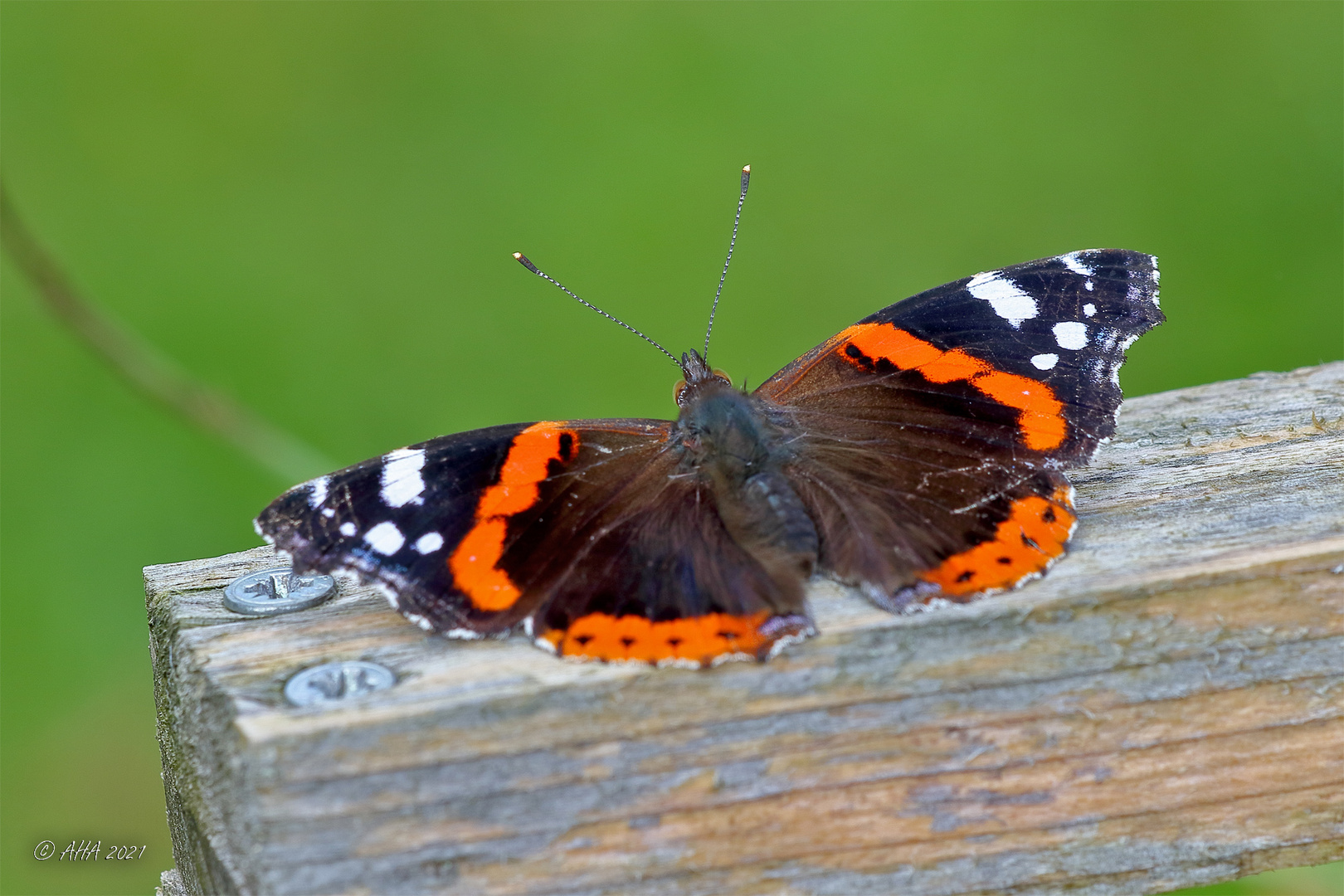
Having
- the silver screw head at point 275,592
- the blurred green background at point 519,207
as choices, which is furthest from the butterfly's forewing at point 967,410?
the blurred green background at point 519,207

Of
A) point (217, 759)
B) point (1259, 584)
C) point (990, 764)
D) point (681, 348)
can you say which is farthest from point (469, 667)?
point (681, 348)

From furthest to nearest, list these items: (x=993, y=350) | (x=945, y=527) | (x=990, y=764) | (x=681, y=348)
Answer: (x=681, y=348) < (x=993, y=350) < (x=945, y=527) < (x=990, y=764)

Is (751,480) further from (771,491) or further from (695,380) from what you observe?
(695,380)

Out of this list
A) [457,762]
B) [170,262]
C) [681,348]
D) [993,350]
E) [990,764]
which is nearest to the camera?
[457,762]

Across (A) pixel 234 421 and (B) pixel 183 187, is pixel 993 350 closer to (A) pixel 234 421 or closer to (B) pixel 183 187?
(A) pixel 234 421

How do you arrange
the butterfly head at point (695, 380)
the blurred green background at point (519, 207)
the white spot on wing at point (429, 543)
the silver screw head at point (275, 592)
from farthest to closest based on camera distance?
the blurred green background at point (519, 207), the butterfly head at point (695, 380), the white spot on wing at point (429, 543), the silver screw head at point (275, 592)

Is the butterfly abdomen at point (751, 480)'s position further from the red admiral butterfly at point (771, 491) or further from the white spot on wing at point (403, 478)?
the white spot on wing at point (403, 478)

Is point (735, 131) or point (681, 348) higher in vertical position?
point (735, 131)
